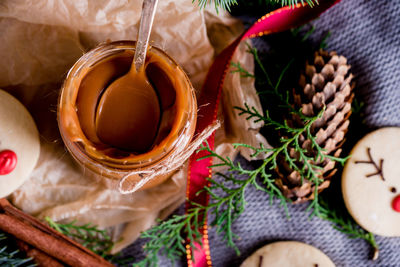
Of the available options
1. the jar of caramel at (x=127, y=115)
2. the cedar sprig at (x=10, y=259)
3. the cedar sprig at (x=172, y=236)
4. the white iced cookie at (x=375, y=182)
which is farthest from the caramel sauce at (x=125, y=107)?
the white iced cookie at (x=375, y=182)

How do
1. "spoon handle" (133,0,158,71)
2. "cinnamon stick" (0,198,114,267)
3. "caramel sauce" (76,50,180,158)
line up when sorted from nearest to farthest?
"spoon handle" (133,0,158,71) → "caramel sauce" (76,50,180,158) → "cinnamon stick" (0,198,114,267)

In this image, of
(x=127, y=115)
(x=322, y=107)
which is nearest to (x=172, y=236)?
(x=127, y=115)

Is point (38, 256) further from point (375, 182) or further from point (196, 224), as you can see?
point (375, 182)

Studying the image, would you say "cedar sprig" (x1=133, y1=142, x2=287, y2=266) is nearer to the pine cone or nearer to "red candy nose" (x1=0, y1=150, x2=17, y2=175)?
the pine cone

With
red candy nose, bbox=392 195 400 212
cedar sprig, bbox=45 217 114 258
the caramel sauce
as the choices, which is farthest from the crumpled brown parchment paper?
red candy nose, bbox=392 195 400 212

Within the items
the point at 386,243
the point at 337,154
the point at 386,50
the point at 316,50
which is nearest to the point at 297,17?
the point at 316,50

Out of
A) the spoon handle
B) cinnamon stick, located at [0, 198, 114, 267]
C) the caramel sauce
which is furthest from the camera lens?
cinnamon stick, located at [0, 198, 114, 267]

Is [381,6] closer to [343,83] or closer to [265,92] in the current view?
[343,83]
